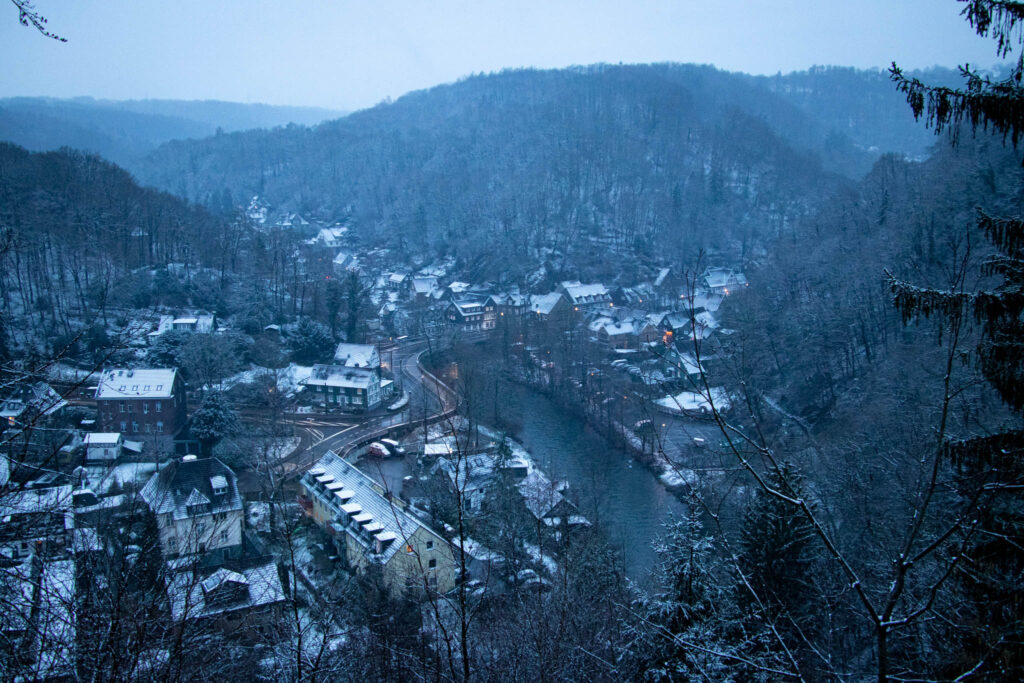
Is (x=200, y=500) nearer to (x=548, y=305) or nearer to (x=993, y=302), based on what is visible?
(x=993, y=302)

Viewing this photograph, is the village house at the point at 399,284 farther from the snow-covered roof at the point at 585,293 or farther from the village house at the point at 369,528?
the village house at the point at 369,528

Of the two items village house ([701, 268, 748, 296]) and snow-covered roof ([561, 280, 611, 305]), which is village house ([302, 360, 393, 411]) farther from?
village house ([701, 268, 748, 296])

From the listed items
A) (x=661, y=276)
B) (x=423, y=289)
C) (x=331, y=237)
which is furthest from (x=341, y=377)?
(x=331, y=237)

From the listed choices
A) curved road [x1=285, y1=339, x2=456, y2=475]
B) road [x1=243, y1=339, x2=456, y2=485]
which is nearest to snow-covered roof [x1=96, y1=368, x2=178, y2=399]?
road [x1=243, y1=339, x2=456, y2=485]

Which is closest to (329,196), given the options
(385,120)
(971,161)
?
(385,120)

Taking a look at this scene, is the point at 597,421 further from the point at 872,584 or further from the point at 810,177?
the point at 810,177
